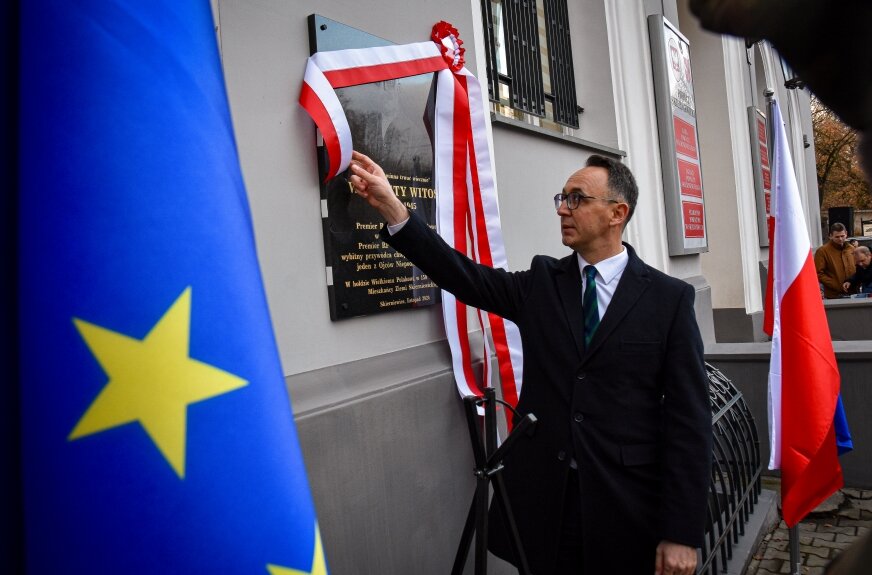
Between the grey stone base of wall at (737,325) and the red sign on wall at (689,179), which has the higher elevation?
the red sign on wall at (689,179)

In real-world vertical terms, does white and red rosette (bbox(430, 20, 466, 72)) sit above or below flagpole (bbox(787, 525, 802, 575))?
above

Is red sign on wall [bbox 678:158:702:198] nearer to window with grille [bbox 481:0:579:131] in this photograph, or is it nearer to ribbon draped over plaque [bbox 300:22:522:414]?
window with grille [bbox 481:0:579:131]

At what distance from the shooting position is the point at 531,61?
544 centimetres

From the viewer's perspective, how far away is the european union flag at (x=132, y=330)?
3.34 feet

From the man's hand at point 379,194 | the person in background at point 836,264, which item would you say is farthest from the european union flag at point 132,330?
the person in background at point 836,264

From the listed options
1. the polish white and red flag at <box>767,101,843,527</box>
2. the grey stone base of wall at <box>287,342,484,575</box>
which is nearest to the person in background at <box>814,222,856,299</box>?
the polish white and red flag at <box>767,101,843,527</box>

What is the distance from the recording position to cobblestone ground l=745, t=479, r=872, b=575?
420cm

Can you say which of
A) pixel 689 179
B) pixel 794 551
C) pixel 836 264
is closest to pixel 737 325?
pixel 836 264

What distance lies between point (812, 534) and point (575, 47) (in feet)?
13.9

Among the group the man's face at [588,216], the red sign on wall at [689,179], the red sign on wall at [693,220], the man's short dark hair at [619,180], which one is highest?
the red sign on wall at [689,179]

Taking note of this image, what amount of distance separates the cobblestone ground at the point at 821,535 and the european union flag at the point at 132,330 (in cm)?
385

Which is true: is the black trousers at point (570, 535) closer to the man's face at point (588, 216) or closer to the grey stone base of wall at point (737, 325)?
the man's face at point (588, 216)

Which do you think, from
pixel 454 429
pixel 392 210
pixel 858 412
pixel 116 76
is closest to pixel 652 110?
pixel 858 412

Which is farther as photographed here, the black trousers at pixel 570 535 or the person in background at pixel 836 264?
the person in background at pixel 836 264
